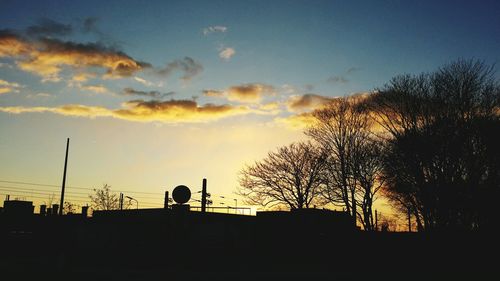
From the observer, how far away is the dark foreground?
818 inches

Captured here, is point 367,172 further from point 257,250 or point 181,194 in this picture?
point 181,194

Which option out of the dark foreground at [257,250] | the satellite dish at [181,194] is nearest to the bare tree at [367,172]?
the dark foreground at [257,250]

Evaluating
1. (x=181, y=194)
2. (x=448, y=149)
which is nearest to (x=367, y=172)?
(x=448, y=149)

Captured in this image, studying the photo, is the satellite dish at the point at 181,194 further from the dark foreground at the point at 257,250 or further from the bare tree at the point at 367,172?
the bare tree at the point at 367,172

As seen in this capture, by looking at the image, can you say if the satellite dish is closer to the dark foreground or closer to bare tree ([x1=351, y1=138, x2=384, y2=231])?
the dark foreground

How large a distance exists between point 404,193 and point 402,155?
10.8 ft

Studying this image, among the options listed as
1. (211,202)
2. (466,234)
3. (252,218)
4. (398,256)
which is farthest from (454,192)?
(211,202)

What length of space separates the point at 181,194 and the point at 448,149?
2132 centimetres

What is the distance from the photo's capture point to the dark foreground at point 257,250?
20766 millimetres

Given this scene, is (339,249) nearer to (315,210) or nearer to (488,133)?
(315,210)

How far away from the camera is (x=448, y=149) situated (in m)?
26.2

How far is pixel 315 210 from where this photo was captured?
124 ft

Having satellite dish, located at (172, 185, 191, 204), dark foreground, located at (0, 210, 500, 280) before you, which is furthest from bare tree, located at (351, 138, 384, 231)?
satellite dish, located at (172, 185, 191, 204)

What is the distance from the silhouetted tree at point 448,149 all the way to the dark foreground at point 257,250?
6.64 feet
